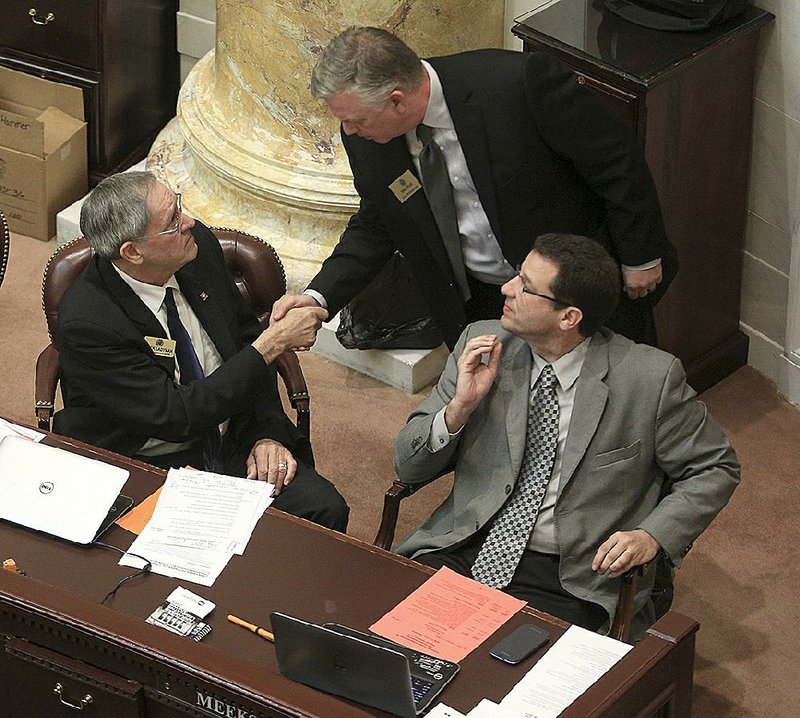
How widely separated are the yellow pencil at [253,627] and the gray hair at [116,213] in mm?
1093

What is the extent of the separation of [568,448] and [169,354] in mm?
1078

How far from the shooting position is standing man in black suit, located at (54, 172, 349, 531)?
3883mm

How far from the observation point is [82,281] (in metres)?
3.96

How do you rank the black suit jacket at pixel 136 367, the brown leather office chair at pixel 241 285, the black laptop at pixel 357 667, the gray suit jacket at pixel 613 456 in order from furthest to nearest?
the brown leather office chair at pixel 241 285 → the black suit jacket at pixel 136 367 → the gray suit jacket at pixel 613 456 → the black laptop at pixel 357 667

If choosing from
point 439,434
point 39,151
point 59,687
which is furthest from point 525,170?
point 39,151

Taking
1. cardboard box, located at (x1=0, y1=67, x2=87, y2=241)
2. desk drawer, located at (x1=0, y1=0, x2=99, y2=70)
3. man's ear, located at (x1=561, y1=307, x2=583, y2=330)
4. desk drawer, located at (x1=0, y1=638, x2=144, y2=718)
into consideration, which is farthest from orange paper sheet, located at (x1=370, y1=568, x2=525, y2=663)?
desk drawer, located at (x1=0, y1=0, x2=99, y2=70)

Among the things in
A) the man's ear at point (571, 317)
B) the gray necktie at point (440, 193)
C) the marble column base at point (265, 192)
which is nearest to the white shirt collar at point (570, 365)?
the man's ear at point (571, 317)

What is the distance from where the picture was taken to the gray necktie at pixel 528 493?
3701mm

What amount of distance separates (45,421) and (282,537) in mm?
968

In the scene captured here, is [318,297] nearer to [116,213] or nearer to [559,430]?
[116,213]

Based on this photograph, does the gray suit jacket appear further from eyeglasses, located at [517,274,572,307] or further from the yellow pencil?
the yellow pencil

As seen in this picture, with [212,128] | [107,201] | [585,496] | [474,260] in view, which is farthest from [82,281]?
[212,128]

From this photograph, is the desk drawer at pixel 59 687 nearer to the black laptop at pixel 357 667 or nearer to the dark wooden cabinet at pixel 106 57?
the black laptop at pixel 357 667

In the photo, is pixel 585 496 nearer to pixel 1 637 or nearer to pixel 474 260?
pixel 474 260
